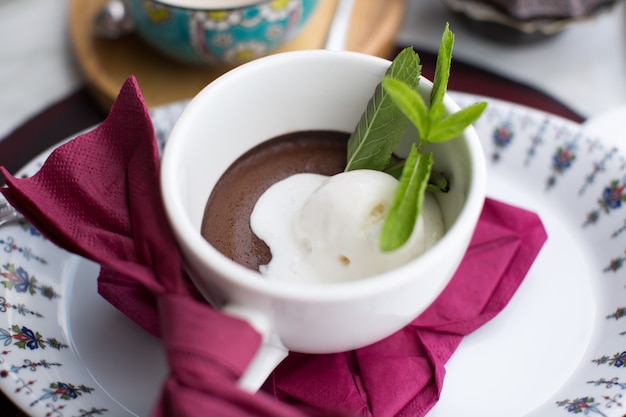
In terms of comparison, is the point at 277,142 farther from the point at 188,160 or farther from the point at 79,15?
the point at 79,15

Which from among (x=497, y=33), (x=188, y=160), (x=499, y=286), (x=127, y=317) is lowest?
(x=127, y=317)

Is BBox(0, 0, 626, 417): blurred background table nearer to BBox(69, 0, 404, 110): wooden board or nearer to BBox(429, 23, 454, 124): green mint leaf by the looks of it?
BBox(69, 0, 404, 110): wooden board

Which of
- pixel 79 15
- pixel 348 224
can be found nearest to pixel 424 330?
pixel 348 224

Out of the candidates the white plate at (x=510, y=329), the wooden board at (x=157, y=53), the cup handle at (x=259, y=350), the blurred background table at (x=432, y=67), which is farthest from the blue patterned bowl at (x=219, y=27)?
the cup handle at (x=259, y=350)

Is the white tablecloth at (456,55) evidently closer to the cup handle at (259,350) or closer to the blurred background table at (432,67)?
the blurred background table at (432,67)

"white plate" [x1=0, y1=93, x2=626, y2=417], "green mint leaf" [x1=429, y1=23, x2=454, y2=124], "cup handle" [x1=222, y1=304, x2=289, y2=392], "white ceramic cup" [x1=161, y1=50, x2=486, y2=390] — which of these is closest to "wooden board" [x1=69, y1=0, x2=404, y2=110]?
"white plate" [x1=0, y1=93, x2=626, y2=417]

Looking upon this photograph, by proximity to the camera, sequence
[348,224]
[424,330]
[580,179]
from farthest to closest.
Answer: [580,179], [424,330], [348,224]
